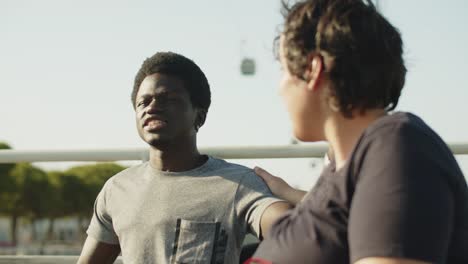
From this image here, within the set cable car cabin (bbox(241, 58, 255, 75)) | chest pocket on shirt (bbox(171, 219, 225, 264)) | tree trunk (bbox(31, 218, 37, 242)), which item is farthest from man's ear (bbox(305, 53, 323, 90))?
tree trunk (bbox(31, 218, 37, 242))

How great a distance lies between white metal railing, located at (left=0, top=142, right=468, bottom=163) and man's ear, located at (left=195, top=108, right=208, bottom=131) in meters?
0.10

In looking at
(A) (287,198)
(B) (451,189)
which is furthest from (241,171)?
(B) (451,189)

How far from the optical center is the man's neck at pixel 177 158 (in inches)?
131

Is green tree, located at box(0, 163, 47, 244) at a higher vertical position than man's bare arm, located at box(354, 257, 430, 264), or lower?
lower

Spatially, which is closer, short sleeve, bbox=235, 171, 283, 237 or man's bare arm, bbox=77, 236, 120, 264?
short sleeve, bbox=235, 171, 283, 237

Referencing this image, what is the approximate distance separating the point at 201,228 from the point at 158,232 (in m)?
0.17

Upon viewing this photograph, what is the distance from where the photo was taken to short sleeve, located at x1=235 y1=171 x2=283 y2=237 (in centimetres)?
300

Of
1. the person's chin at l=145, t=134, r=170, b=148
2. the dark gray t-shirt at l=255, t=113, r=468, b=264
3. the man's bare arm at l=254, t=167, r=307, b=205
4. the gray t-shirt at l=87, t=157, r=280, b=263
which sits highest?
the dark gray t-shirt at l=255, t=113, r=468, b=264

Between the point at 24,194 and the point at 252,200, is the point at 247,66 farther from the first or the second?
the point at 24,194

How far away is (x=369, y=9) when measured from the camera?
1.86 metres

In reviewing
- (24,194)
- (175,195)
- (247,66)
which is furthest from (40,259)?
(24,194)

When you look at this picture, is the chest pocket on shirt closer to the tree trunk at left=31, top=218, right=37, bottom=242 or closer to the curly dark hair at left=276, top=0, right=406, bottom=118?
the curly dark hair at left=276, top=0, right=406, bottom=118

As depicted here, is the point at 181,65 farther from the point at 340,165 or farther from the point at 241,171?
the point at 340,165

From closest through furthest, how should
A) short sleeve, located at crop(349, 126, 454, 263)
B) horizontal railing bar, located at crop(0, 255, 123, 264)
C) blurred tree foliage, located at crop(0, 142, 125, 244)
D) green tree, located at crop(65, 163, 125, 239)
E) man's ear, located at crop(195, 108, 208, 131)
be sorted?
short sleeve, located at crop(349, 126, 454, 263), man's ear, located at crop(195, 108, 208, 131), horizontal railing bar, located at crop(0, 255, 123, 264), blurred tree foliage, located at crop(0, 142, 125, 244), green tree, located at crop(65, 163, 125, 239)
